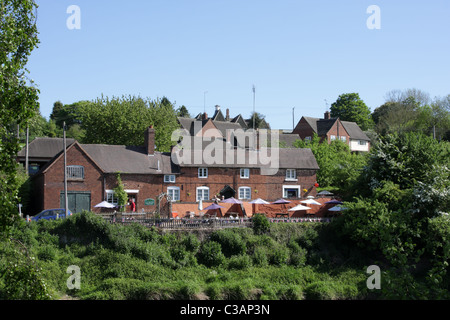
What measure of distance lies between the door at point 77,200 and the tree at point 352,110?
6337 cm

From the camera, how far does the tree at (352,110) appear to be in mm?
94938

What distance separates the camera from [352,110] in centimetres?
9588

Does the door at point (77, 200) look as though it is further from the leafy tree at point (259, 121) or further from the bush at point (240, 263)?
the leafy tree at point (259, 121)

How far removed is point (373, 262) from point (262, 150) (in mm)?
18890

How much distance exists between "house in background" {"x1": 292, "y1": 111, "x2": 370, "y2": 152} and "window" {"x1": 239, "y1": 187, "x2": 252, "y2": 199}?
102ft

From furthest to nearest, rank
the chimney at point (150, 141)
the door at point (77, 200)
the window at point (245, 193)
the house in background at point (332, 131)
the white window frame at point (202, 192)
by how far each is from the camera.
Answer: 1. the house in background at point (332, 131)
2. the window at point (245, 193)
3. the chimney at point (150, 141)
4. the white window frame at point (202, 192)
5. the door at point (77, 200)

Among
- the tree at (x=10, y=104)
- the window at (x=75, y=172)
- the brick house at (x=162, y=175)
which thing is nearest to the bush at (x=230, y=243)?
the brick house at (x=162, y=175)

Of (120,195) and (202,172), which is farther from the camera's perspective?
(202,172)

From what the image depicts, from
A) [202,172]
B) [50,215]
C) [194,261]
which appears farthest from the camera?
[202,172]

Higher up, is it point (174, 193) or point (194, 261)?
point (174, 193)

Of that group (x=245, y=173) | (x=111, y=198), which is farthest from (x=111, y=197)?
(x=245, y=173)

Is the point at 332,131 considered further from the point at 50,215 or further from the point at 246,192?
the point at 50,215

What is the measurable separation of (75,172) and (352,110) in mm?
64783

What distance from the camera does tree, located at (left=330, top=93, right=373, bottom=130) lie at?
94938mm
